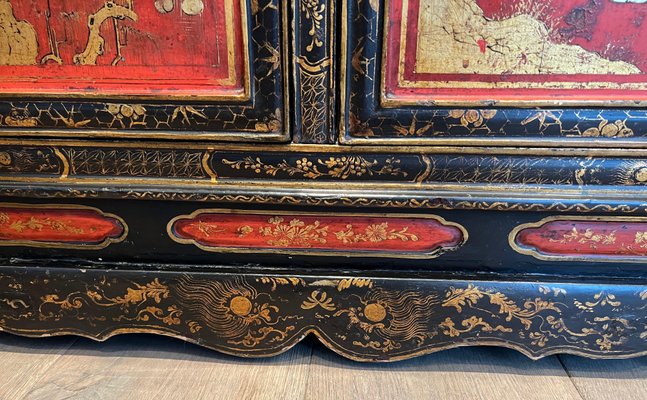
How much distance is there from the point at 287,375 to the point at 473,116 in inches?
21.8

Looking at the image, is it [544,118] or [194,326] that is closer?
[544,118]

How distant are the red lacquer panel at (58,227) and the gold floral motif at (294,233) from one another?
265mm

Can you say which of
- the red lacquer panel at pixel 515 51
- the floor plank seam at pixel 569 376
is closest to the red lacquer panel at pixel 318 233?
the red lacquer panel at pixel 515 51

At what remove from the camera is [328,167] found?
28.9 inches

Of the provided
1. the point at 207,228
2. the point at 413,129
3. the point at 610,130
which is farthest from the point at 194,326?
the point at 610,130

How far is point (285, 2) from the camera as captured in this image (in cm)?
66

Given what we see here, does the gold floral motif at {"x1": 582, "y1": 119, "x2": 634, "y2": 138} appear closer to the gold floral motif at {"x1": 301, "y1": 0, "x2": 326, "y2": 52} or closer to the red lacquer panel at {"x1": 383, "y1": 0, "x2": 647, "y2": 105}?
the red lacquer panel at {"x1": 383, "y1": 0, "x2": 647, "y2": 105}

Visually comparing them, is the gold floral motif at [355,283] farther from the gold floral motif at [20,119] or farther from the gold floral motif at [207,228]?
the gold floral motif at [20,119]

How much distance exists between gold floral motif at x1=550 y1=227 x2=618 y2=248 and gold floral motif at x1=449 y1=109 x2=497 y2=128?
249 mm

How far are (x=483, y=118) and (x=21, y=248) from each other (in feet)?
2.79

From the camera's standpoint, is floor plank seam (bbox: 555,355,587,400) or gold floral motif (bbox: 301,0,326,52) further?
floor plank seam (bbox: 555,355,587,400)

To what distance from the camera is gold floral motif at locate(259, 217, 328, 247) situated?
77cm

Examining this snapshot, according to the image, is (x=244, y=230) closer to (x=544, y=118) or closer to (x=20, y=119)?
(x=20, y=119)

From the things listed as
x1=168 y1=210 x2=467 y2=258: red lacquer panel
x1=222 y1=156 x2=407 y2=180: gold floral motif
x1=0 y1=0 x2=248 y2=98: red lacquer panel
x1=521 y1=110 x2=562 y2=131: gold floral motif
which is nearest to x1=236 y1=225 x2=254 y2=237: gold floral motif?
x1=168 y1=210 x2=467 y2=258: red lacquer panel
